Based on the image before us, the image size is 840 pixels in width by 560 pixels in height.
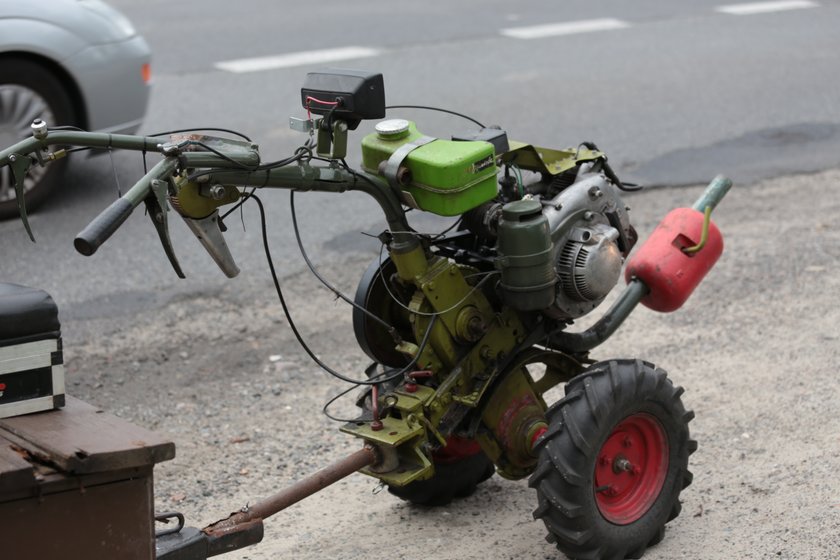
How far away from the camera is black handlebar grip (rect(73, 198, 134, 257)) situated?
2.83m

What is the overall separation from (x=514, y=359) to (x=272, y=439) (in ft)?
4.43

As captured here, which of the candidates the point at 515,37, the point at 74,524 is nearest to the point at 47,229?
the point at 74,524

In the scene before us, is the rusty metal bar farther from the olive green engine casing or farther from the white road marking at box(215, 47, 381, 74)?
the white road marking at box(215, 47, 381, 74)

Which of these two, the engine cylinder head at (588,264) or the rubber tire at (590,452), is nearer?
Result: the rubber tire at (590,452)

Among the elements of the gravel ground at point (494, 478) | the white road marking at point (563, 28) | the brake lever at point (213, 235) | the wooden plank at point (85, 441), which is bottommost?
the gravel ground at point (494, 478)

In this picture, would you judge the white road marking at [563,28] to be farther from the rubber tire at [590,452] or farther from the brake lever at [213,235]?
the brake lever at [213,235]

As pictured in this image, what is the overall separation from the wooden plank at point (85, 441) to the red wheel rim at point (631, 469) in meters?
1.53

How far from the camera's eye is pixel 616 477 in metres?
4.05

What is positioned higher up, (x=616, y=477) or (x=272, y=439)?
(x=616, y=477)

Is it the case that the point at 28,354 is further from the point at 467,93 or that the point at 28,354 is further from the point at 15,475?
the point at 467,93

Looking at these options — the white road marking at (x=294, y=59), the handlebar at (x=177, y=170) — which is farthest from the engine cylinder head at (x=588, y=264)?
the white road marking at (x=294, y=59)

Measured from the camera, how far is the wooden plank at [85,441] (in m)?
2.95

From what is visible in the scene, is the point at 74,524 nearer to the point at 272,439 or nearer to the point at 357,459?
the point at 357,459

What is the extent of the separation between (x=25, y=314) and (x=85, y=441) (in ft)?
1.39
